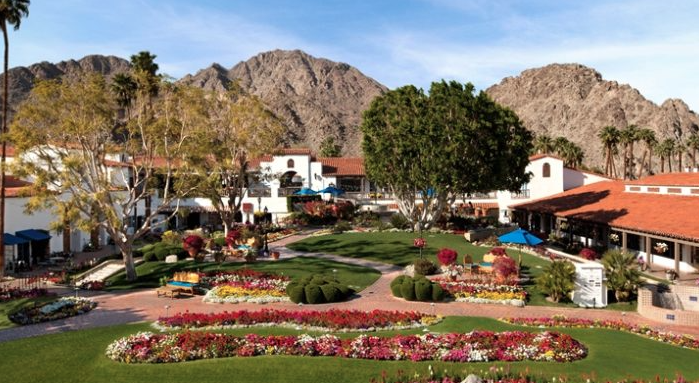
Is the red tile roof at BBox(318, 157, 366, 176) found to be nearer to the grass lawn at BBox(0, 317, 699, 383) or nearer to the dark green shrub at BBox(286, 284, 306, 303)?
the dark green shrub at BBox(286, 284, 306, 303)

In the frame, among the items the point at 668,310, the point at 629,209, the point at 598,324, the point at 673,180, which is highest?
the point at 673,180

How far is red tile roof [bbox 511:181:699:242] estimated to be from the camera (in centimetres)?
2892

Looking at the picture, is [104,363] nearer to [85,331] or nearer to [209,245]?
[85,331]

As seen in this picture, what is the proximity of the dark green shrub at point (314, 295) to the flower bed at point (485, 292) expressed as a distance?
6.12 meters

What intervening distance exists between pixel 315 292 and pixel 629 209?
2449 cm

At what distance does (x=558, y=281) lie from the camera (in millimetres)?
23938

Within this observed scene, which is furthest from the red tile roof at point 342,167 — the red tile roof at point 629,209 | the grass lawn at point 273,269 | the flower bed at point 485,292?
the flower bed at point 485,292

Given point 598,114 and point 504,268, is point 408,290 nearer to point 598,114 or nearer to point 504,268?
point 504,268

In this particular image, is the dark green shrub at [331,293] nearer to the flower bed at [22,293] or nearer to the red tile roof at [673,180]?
the flower bed at [22,293]

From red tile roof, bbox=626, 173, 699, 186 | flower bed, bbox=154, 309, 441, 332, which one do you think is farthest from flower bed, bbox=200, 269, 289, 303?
red tile roof, bbox=626, 173, 699, 186

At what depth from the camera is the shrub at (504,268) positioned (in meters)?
25.8

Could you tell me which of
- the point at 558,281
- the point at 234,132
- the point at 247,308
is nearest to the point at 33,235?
the point at 234,132

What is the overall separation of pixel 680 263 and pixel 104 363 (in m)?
31.0

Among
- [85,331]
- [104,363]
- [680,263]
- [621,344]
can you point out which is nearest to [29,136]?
[85,331]
